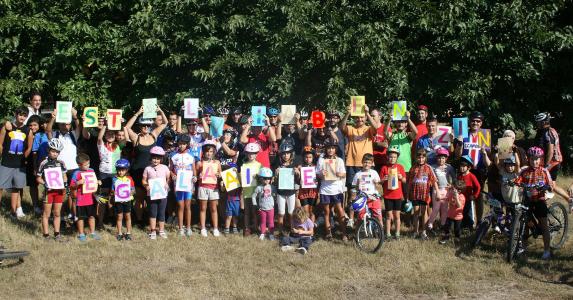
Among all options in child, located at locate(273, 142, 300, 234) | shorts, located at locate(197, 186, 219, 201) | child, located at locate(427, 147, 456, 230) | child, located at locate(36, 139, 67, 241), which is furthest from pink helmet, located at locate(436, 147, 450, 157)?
child, located at locate(36, 139, 67, 241)

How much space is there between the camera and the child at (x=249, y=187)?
11312mm

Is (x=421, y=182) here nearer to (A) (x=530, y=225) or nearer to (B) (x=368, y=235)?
(B) (x=368, y=235)

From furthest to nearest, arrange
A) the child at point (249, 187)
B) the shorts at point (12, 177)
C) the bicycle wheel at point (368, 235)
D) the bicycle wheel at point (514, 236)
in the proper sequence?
the shorts at point (12, 177) < the child at point (249, 187) < the bicycle wheel at point (368, 235) < the bicycle wheel at point (514, 236)

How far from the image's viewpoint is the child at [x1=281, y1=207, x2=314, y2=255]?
10.8 meters

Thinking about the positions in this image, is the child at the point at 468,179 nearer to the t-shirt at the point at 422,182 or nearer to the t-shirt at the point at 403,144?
the t-shirt at the point at 422,182

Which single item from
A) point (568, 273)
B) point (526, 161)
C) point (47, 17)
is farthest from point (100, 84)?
point (568, 273)

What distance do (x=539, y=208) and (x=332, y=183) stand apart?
324 cm

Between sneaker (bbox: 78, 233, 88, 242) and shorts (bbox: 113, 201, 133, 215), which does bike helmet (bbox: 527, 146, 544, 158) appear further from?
sneaker (bbox: 78, 233, 88, 242)

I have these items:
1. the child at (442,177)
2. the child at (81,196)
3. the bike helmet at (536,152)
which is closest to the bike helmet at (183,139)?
the child at (81,196)

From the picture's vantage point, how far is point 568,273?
948 centimetres

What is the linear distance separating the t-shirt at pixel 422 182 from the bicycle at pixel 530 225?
152 cm

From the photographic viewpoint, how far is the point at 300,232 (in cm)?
1085

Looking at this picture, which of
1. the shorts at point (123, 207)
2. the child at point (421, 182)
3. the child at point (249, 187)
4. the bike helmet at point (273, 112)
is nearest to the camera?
the child at point (421, 182)

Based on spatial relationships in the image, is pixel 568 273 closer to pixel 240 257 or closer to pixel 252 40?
pixel 240 257
